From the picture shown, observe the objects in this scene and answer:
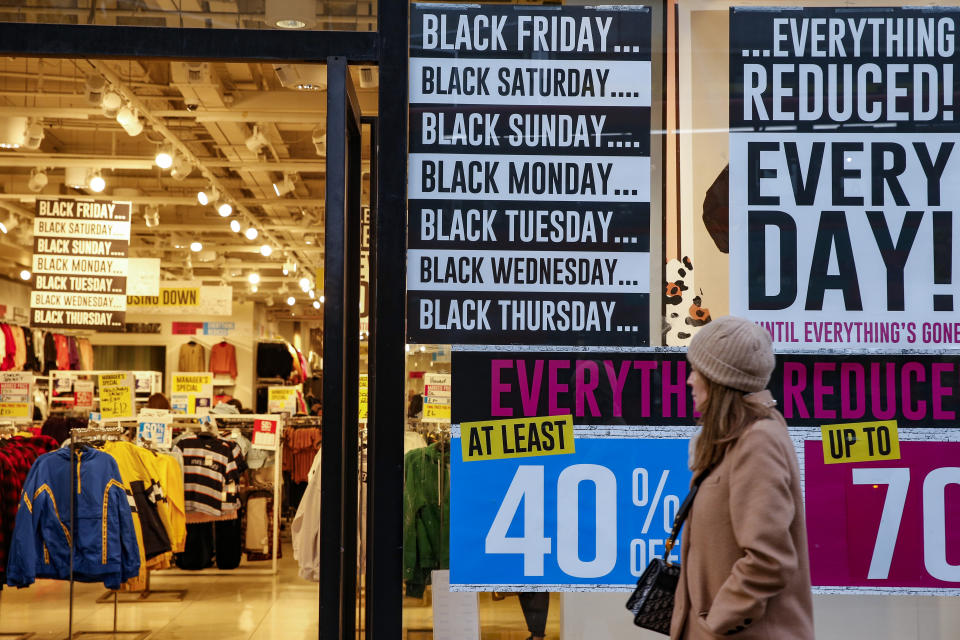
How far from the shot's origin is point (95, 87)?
24.2 feet

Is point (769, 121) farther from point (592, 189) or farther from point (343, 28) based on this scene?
point (343, 28)

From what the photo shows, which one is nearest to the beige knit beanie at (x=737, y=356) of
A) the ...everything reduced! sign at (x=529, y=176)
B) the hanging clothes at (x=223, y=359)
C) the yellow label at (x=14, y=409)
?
the ...everything reduced! sign at (x=529, y=176)

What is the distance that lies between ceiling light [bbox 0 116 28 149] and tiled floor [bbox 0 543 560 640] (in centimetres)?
383

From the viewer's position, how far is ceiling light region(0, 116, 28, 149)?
8.51 meters

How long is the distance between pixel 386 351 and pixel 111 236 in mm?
7025

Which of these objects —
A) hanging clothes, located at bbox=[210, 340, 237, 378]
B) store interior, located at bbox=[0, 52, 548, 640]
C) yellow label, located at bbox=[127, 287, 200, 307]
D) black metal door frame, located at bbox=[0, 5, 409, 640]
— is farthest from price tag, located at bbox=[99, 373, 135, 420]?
hanging clothes, located at bbox=[210, 340, 237, 378]

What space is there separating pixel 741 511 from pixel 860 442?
139cm

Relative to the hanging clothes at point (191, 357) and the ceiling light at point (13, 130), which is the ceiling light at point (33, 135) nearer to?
the ceiling light at point (13, 130)

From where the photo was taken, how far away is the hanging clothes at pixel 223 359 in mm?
20359

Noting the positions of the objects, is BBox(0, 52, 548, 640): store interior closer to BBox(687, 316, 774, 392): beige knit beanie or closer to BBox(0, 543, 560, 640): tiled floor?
BBox(0, 543, 560, 640): tiled floor

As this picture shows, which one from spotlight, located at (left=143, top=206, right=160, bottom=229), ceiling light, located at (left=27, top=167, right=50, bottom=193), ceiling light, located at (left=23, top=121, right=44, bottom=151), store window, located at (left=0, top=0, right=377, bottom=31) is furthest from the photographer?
spotlight, located at (left=143, top=206, right=160, bottom=229)

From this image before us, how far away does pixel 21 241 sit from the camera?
1534 cm

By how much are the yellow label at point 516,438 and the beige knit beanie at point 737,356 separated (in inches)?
45.0

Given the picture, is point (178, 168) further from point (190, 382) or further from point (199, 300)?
point (199, 300)
